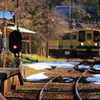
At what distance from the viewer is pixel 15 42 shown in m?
10.4

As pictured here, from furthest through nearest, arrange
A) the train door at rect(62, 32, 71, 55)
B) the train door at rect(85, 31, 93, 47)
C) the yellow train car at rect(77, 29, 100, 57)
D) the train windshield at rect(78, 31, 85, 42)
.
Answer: the train door at rect(62, 32, 71, 55)
the train windshield at rect(78, 31, 85, 42)
the train door at rect(85, 31, 93, 47)
the yellow train car at rect(77, 29, 100, 57)

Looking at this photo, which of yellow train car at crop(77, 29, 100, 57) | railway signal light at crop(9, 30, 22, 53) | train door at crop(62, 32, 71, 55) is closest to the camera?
railway signal light at crop(9, 30, 22, 53)

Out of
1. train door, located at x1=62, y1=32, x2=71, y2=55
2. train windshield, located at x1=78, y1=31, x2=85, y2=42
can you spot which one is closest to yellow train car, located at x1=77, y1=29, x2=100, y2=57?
train windshield, located at x1=78, y1=31, x2=85, y2=42

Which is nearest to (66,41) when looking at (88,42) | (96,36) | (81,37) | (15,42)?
(81,37)

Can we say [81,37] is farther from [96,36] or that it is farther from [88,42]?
[96,36]

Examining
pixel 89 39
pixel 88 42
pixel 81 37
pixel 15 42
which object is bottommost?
pixel 88 42

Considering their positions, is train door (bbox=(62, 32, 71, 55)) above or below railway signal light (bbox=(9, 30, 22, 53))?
below

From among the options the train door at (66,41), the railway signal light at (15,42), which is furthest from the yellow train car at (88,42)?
the railway signal light at (15,42)

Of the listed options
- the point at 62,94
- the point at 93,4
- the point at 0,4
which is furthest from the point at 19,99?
the point at 93,4

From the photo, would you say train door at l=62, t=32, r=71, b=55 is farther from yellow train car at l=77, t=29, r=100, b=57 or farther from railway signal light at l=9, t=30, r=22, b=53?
railway signal light at l=9, t=30, r=22, b=53

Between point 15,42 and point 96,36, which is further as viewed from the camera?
point 96,36

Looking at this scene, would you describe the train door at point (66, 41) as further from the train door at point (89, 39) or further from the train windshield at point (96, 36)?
the train windshield at point (96, 36)

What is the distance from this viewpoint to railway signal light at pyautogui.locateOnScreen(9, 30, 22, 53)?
33.9ft

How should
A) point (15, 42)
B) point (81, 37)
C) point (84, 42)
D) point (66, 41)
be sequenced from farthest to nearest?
point (66, 41) → point (81, 37) → point (84, 42) → point (15, 42)
